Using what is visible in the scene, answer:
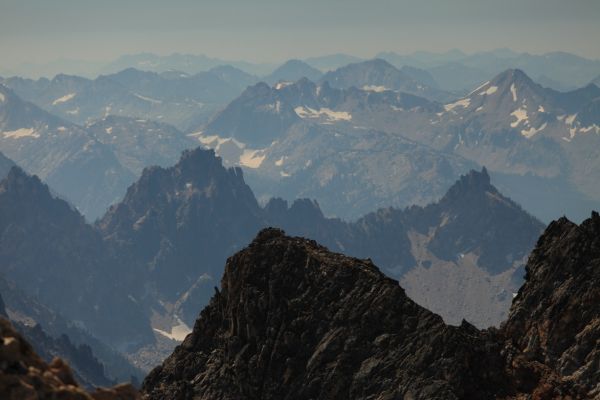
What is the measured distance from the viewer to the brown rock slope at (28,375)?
35281mm

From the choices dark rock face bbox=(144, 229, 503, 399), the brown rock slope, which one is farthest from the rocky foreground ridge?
the brown rock slope

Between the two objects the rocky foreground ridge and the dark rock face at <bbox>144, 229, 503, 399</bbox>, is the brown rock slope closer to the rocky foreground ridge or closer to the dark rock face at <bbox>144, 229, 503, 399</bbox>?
the dark rock face at <bbox>144, 229, 503, 399</bbox>

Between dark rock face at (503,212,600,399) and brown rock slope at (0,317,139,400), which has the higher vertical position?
dark rock face at (503,212,600,399)

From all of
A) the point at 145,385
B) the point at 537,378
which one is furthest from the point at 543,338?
the point at 145,385

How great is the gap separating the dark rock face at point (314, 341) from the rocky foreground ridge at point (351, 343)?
67 mm

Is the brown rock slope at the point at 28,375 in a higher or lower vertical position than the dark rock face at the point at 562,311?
lower

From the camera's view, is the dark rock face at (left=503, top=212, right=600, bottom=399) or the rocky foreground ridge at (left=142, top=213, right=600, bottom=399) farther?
the dark rock face at (left=503, top=212, right=600, bottom=399)

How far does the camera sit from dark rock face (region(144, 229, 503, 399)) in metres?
59.4

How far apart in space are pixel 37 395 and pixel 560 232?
57946mm

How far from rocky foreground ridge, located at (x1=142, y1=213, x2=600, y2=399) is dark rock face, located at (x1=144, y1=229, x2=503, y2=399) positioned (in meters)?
0.07

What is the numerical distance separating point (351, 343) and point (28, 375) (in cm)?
2898

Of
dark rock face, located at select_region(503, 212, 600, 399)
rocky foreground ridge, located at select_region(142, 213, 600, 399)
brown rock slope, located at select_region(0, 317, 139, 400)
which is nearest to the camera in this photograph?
brown rock slope, located at select_region(0, 317, 139, 400)

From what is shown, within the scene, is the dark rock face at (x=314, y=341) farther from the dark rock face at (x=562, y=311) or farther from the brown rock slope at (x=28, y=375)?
the brown rock slope at (x=28, y=375)

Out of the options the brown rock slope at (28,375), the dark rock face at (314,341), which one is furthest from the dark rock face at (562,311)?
the brown rock slope at (28,375)
